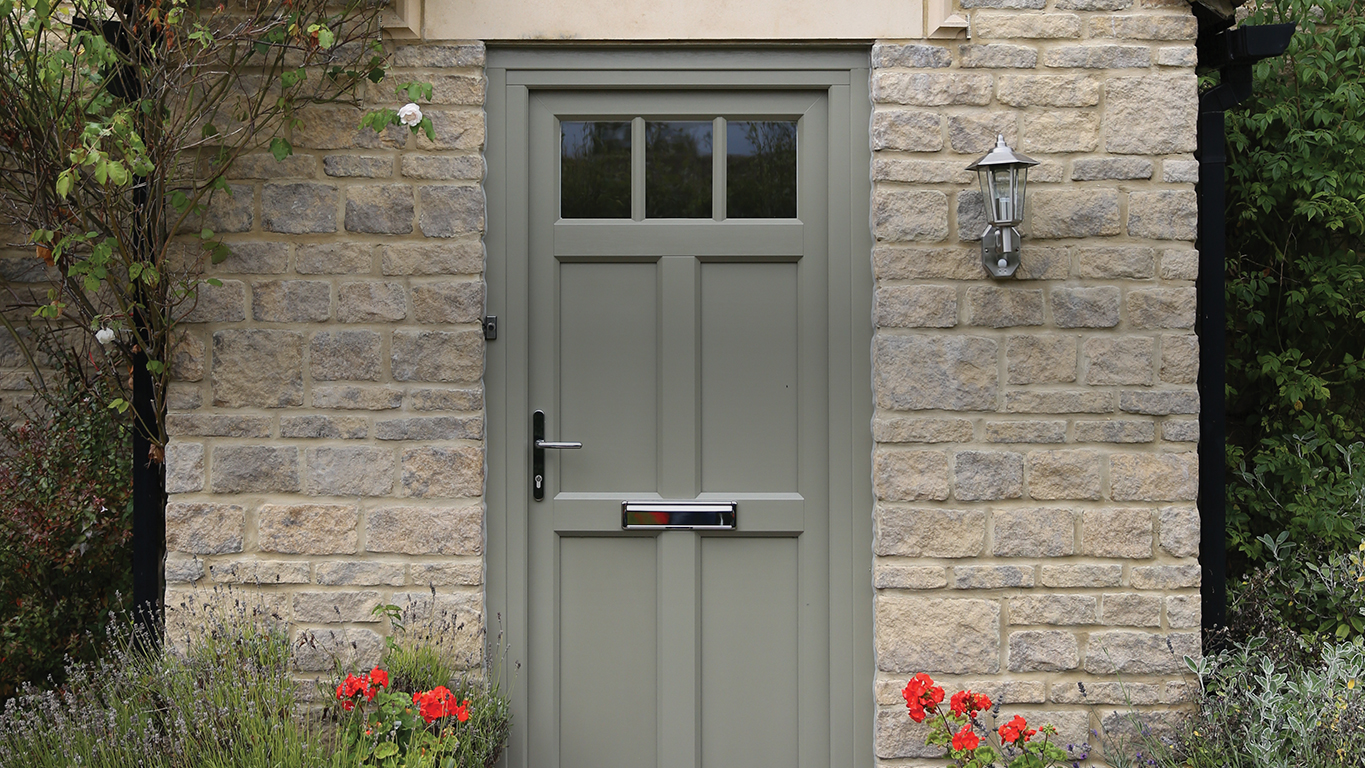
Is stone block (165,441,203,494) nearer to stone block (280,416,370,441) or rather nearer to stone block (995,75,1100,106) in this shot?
stone block (280,416,370,441)

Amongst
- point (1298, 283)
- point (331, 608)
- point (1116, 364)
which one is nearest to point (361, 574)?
point (331, 608)

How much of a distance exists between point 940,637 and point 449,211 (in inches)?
84.5

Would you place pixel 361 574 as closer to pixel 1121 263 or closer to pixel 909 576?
pixel 909 576

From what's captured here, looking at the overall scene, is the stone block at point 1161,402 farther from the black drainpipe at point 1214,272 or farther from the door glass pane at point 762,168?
the door glass pane at point 762,168

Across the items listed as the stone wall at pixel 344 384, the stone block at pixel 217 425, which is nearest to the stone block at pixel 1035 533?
the stone wall at pixel 344 384

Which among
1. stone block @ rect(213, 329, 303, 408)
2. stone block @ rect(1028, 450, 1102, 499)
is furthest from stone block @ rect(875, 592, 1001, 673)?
stone block @ rect(213, 329, 303, 408)

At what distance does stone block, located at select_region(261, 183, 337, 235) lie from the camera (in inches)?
109

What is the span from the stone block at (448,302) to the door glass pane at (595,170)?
1.44ft

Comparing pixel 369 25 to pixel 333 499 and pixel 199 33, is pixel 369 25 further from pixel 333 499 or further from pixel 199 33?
pixel 333 499

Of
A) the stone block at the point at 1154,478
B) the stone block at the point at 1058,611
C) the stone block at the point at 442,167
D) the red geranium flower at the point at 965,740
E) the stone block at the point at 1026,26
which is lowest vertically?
the red geranium flower at the point at 965,740

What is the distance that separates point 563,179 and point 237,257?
43.7 inches

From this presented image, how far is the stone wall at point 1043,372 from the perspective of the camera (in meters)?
2.74

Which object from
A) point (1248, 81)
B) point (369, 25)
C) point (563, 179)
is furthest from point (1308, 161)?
point (369, 25)

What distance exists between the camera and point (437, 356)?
109 inches
